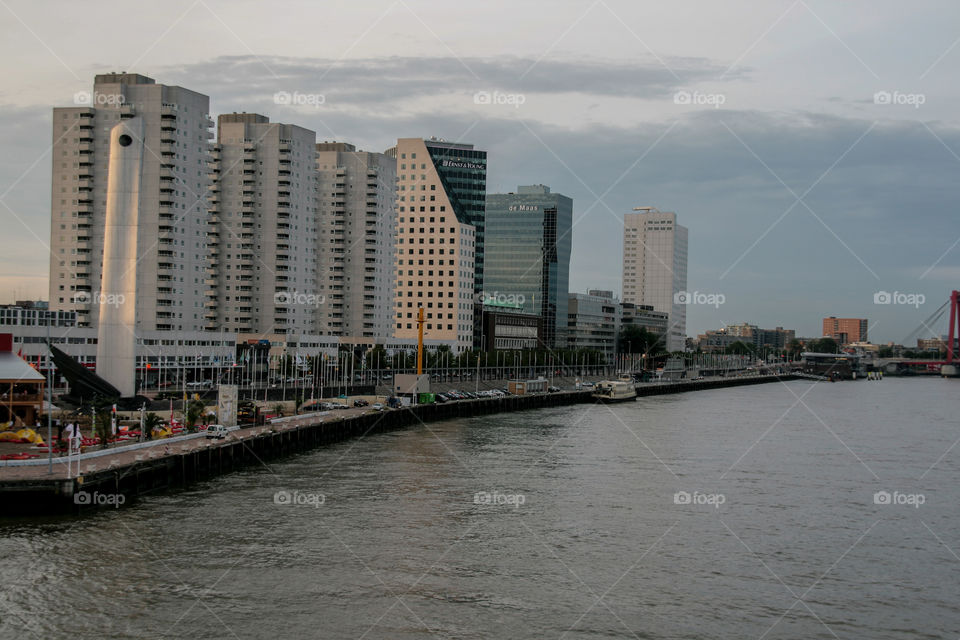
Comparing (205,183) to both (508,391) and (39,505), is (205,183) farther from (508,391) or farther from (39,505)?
(39,505)

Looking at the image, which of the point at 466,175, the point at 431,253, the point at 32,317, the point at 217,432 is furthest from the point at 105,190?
the point at 466,175

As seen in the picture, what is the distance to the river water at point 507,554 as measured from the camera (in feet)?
76.4

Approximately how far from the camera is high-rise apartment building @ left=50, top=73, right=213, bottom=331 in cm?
9362

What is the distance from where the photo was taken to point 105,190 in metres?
93.2

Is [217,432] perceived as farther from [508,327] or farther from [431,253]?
[508,327]

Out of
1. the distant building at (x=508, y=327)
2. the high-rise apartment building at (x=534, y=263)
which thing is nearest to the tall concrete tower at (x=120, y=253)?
the distant building at (x=508, y=327)

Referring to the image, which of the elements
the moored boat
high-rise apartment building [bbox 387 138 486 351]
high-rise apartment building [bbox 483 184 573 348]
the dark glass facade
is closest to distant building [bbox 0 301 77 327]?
the moored boat

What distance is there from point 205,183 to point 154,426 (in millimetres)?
54862

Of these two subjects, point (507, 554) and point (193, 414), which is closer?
point (507, 554)

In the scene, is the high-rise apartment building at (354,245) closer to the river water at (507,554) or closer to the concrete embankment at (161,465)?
the concrete embankment at (161,465)

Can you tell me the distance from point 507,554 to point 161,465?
56.8 feet

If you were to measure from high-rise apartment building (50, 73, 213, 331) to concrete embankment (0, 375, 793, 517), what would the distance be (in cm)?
3400

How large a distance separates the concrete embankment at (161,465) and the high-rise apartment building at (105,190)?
3400 cm

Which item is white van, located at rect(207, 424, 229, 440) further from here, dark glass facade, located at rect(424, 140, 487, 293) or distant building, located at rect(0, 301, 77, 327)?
dark glass facade, located at rect(424, 140, 487, 293)
